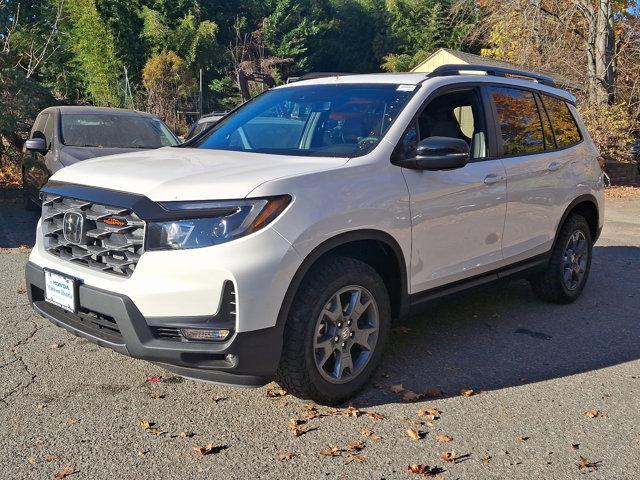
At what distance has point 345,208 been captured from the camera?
3.76 m

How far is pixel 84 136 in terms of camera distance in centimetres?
916

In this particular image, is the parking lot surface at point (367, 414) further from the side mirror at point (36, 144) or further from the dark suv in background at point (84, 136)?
the side mirror at point (36, 144)

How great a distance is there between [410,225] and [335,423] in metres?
1.27

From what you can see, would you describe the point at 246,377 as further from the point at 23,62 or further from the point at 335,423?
the point at 23,62

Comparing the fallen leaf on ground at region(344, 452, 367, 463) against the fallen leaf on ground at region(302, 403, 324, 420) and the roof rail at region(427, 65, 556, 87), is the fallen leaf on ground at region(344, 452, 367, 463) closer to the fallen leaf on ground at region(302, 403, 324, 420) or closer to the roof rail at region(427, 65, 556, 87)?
the fallen leaf on ground at region(302, 403, 324, 420)

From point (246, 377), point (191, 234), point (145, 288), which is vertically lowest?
point (246, 377)

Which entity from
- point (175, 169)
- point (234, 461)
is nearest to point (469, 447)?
point (234, 461)

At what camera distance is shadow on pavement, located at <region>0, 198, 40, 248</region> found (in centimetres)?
859

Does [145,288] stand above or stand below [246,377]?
above

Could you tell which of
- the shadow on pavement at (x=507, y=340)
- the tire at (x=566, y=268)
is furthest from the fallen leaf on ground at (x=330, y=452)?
the tire at (x=566, y=268)

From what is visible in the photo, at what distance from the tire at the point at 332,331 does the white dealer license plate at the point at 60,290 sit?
1192mm

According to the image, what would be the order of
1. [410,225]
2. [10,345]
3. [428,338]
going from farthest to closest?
[428,338] → [10,345] → [410,225]

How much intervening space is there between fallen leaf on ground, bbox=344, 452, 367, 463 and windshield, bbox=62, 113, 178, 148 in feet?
21.9

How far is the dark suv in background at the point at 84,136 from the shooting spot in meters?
8.71
